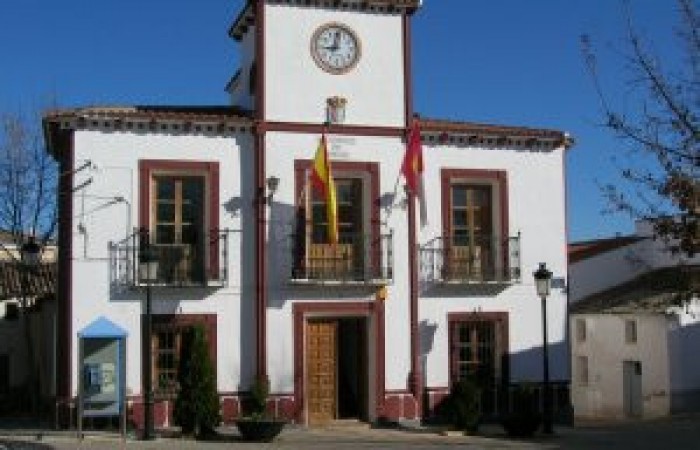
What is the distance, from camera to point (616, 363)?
36.0 metres

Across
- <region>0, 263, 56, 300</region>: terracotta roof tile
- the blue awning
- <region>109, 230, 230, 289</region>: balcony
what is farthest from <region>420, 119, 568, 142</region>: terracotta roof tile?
<region>0, 263, 56, 300</region>: terracotta roof tile

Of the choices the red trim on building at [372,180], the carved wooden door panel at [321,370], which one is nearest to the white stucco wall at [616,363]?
the red trim on building at [372,180]

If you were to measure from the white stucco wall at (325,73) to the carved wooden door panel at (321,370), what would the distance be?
448cm

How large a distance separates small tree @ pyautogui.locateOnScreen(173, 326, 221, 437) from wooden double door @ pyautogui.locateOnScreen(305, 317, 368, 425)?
10.3ft

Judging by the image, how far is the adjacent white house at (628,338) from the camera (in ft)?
110

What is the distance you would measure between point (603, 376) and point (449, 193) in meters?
15.0

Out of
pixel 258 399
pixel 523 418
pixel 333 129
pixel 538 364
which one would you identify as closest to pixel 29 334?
pixel 258 399

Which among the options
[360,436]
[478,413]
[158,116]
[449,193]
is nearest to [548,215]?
[449,193]

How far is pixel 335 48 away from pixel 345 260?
459 cm

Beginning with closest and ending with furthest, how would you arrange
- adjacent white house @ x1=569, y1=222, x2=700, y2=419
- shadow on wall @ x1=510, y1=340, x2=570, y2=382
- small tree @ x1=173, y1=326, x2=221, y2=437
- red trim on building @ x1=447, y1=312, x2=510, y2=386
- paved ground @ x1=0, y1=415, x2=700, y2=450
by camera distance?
paved ground @ x1=0, y1=415, x2=700, y2=450 < small tree @ x1=173, y1=326, x2=221, y2=437 < red trim on building @ x1=447, y1=312, x2=510, y2=386 < shadow on wall @ x1=510, y1=340, x2=570, y2=382 < adjacent white house @ x1=569, y1=222, x2=700, y2=419

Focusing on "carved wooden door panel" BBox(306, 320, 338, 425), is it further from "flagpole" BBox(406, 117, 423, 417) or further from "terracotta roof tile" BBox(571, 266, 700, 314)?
"terracotta roof tile" BBox(571, 266, 700, 314)

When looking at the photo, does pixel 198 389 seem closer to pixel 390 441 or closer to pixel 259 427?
pixel 259 427

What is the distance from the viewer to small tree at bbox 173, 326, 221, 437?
20547 mm

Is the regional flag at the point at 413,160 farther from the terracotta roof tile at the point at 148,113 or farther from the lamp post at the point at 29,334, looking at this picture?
the lamp post at the point at 29,334
